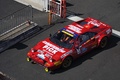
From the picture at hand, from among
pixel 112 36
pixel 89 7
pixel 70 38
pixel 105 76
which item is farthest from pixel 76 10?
pixel 105 76

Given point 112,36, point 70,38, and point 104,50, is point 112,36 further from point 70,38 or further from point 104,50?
point 70,38

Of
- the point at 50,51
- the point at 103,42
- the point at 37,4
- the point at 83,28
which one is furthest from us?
the point at 37,4

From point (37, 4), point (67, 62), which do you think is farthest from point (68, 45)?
point (37, 4)

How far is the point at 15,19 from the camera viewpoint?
19.2 metres

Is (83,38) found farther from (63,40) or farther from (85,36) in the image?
(63,40)

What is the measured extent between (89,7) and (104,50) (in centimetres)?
460

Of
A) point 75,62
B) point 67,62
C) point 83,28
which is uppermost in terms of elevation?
point 83,28

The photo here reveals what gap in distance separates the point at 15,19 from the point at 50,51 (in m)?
4.46

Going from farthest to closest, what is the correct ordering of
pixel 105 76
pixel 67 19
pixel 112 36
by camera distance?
pixel 67 19
pixel 112 36
pixel 105 76

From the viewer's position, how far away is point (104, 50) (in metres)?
17.1

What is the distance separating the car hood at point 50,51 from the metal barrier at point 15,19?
9.86ft

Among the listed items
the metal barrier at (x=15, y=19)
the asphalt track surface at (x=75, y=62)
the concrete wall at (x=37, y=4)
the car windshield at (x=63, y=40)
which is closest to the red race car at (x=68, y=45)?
the car windshield at (x=63, y=40)

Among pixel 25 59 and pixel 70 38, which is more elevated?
pixel 70 38

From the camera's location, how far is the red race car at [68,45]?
15250 mm
